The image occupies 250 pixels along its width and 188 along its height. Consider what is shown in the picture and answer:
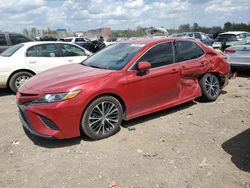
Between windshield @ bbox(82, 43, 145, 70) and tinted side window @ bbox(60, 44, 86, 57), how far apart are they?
2.79 metres

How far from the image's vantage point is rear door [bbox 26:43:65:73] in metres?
7.63

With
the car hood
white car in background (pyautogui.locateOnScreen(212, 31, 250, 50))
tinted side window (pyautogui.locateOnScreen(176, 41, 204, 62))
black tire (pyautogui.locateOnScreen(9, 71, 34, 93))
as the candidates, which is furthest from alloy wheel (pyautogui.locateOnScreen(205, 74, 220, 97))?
white car in background (pyautogui.locateOnScreen(212, 31, 250, 50))

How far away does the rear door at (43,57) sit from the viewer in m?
7.63

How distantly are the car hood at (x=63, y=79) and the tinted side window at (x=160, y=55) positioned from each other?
0.85m

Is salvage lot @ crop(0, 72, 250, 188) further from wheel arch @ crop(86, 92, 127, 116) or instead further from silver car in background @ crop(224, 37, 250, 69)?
silver car in background @ crop(224, 37, 250, 69)

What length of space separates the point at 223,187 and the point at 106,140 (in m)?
1.99

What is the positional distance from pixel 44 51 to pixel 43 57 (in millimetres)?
201

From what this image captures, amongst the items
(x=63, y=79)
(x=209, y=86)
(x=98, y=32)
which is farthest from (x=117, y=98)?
(x=98, y=32)

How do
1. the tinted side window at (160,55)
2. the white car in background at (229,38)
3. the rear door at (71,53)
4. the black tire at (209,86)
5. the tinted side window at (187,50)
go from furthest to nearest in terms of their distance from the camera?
the white car in background at (229,38) < the rear door at (71,53) < the black tire at (209,86) < the tinted side window at (187,50) < the tinted side window at (160,55)

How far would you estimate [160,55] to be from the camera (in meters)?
5.17

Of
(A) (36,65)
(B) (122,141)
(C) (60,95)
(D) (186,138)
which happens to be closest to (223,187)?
(D) (186,138)

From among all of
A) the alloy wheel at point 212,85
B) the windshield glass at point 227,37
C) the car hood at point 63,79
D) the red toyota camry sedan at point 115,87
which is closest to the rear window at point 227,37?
the windshield glass at point 227,37

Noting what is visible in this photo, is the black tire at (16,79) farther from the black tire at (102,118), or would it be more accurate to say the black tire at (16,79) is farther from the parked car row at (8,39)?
the black tire at (102,118)

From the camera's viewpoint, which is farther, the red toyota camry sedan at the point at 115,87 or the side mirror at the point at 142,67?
the side mirror at the point at 142,67
